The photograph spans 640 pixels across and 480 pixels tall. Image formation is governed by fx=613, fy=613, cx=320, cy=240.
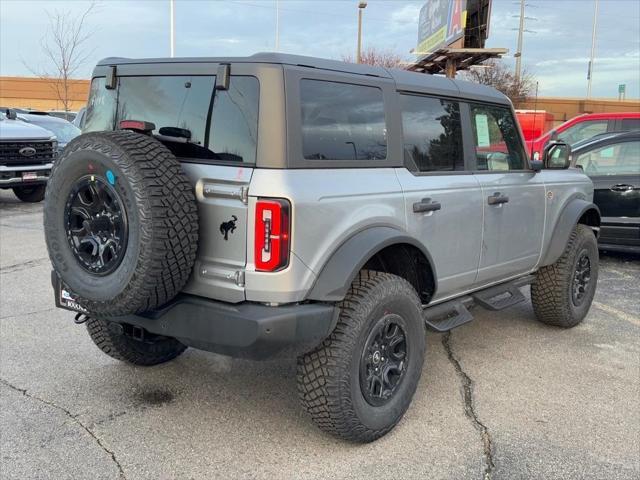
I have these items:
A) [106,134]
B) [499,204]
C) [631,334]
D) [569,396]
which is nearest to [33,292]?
[106,134]

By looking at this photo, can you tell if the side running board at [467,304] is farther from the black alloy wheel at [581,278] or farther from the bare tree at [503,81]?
the bare tree at [503,81]

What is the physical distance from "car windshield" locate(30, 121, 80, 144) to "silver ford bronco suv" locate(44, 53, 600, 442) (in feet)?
35.0

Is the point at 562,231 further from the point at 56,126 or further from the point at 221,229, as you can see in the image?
the point at 56,126

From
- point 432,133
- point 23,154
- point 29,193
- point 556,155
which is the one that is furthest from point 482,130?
point 29,193

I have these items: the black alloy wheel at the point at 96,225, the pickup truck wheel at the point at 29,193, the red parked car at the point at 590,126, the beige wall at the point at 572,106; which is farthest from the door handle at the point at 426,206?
the beige wall at the point at 572,106

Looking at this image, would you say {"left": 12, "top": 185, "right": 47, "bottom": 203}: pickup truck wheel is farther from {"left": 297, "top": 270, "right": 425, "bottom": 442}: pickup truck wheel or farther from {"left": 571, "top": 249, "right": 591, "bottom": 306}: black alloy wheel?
{"left": 297, "top": 270, "right": 425, "bottom": 442}: pickup truck wheel

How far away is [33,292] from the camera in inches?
231

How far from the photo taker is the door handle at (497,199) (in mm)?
4145

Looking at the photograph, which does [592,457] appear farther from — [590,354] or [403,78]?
[403,78]

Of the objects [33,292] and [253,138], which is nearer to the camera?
[253,138]

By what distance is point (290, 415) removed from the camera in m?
3.53

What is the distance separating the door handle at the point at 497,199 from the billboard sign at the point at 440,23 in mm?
17620

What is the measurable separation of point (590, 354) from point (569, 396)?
93 cm

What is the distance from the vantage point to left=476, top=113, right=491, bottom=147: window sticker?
430 centimetres
